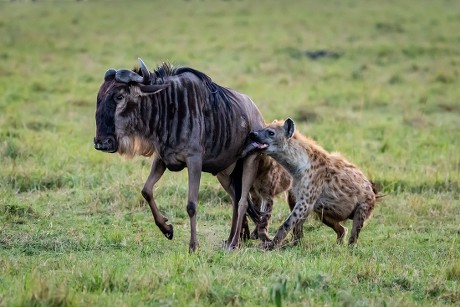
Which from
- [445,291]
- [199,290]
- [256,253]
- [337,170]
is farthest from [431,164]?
[199,290]

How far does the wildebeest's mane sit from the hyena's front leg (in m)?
1.10

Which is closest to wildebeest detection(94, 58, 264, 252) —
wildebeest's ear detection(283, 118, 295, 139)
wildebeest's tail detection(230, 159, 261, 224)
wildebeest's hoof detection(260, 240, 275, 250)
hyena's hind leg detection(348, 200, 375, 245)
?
wildebeest's tail detection(230, 159, 261, 224)

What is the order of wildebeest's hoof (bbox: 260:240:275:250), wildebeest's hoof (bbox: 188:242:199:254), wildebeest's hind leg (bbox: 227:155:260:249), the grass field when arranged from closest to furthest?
the grass field, wildebeest's hoof (bbox: 188:242:199:254), wildebeest's hoof (bbox: 260:240:275:250), wildebeest's hind leg (bbox: 227:155:260:249)

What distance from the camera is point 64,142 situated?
37.1 ft

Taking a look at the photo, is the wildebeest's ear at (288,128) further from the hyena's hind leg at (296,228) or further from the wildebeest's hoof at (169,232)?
the wildebeest's hoof at (169,232)

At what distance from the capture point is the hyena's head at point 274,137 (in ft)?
24.4

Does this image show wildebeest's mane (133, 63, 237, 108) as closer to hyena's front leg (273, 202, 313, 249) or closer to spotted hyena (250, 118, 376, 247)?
spotted hyena (250, 118, 376, 247)

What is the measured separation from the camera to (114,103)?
6.63 meters

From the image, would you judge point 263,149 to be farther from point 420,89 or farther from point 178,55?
point 178,55

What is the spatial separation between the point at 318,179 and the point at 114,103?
6.72 ft

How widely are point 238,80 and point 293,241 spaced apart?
1087 centimetres

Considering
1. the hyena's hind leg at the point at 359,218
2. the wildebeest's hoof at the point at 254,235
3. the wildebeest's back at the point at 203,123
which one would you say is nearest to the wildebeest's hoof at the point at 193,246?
the wildebeest's back at the point at 203,123

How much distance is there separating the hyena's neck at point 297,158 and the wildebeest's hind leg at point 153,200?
1.14 meters

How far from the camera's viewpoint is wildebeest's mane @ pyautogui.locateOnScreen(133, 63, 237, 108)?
23.0ft
